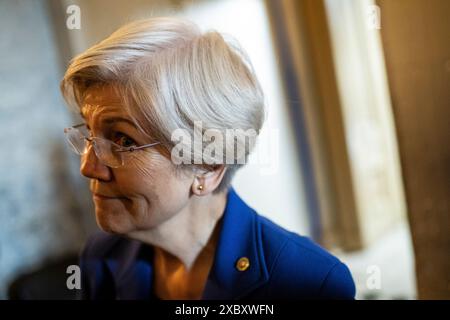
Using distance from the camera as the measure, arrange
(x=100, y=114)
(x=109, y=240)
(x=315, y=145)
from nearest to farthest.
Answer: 1. (x=100, y=114)
2. (x=315, y=145)
3. (x=109, y=240)

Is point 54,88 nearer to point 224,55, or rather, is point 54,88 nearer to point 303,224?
point 224,55

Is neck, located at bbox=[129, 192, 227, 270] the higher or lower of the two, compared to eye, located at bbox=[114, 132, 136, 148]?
lower

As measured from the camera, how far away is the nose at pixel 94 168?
2.86 feet

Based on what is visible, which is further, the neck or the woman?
the neck

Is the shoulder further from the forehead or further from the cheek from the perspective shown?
the forehead

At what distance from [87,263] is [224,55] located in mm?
557

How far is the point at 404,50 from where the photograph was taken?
0.93 metres

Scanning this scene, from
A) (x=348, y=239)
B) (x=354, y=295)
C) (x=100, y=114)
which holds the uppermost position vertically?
(x=100, y=114)

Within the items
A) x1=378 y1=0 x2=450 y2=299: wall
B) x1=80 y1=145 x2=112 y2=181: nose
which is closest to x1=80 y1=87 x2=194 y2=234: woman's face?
x1=80 y1=145 x2=112 y2=181: nose

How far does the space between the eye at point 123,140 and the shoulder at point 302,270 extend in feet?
0.99

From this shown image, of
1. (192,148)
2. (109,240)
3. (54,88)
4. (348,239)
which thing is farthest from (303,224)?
(54,88)

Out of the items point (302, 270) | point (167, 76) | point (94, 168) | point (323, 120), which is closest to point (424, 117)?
point (323, 120)

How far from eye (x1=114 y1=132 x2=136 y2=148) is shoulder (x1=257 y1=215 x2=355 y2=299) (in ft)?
0.99

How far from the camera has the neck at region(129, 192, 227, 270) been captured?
Answer: 95 cm
